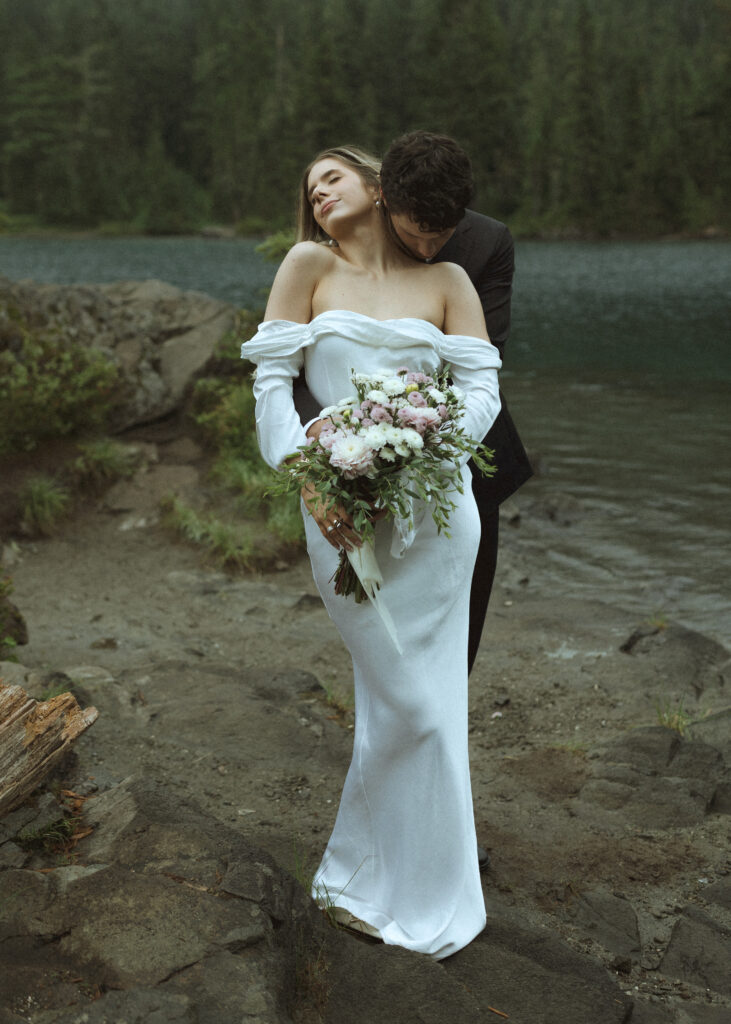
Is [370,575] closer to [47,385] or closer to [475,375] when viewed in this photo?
[475,375]

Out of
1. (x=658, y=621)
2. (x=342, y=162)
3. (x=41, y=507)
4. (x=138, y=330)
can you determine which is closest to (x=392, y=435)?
(x=342, y=162)

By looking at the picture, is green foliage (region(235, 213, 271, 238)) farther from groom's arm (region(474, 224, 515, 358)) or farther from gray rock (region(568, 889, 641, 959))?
gray rock (region(568, 889, 641, 959))

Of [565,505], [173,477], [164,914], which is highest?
[164,914]

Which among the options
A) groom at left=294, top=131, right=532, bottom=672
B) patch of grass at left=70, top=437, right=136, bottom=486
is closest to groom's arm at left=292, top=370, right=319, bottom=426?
groom at left=294, top=131, right=532, bottom=672

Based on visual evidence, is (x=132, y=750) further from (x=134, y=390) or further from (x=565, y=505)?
(x=565, y=505)

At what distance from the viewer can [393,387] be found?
3.21 meters

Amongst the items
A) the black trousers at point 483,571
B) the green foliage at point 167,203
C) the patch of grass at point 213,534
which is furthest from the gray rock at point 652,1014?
the green foliage at point 167,203

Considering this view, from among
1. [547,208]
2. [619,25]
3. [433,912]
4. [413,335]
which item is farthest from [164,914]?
[619,25]

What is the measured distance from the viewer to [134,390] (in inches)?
395

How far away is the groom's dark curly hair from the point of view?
335cm

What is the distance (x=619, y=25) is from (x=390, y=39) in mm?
23256

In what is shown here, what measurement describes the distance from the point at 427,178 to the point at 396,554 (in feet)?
3.90

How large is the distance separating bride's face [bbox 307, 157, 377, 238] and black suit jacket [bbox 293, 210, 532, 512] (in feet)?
1.72

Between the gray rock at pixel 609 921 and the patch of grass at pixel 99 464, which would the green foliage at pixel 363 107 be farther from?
the gray rock at pixel 609 921
